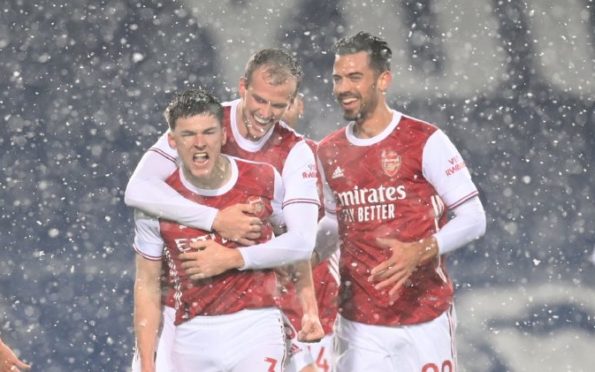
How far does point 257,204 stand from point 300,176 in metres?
0.25

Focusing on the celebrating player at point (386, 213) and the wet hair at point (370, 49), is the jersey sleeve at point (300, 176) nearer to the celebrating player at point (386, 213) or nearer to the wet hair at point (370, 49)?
the celebrating player at point (386, 213)

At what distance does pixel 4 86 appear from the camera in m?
6.92

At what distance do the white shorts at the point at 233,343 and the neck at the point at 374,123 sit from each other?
928 millimetres

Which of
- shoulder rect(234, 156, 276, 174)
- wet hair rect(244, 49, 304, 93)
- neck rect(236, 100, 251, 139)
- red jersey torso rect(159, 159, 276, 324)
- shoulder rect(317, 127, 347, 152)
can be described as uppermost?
wet hair rect(244, 49, 304, 93)

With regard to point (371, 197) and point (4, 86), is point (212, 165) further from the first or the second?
point (4, 86)

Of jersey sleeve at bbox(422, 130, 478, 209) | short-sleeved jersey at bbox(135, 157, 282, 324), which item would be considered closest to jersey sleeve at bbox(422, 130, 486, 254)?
jersey sleeve at bbox(422, 130, 478, 209)

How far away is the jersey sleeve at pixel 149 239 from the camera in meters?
4.37

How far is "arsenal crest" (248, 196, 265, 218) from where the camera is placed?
439cm

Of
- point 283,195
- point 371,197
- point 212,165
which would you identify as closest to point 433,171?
point 371,197

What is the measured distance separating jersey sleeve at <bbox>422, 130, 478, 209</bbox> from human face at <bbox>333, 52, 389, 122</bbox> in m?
0.28

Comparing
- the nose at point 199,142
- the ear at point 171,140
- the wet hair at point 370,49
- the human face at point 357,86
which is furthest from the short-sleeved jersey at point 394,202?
the nose at point 199,142

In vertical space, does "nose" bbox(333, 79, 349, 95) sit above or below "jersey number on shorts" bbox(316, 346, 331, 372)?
above

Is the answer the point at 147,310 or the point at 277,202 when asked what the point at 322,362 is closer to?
the point at 277,202

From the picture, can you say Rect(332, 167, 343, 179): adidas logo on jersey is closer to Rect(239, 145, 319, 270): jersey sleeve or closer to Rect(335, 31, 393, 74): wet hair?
Rect(239, 145, 319, 270): jersey sleeve
